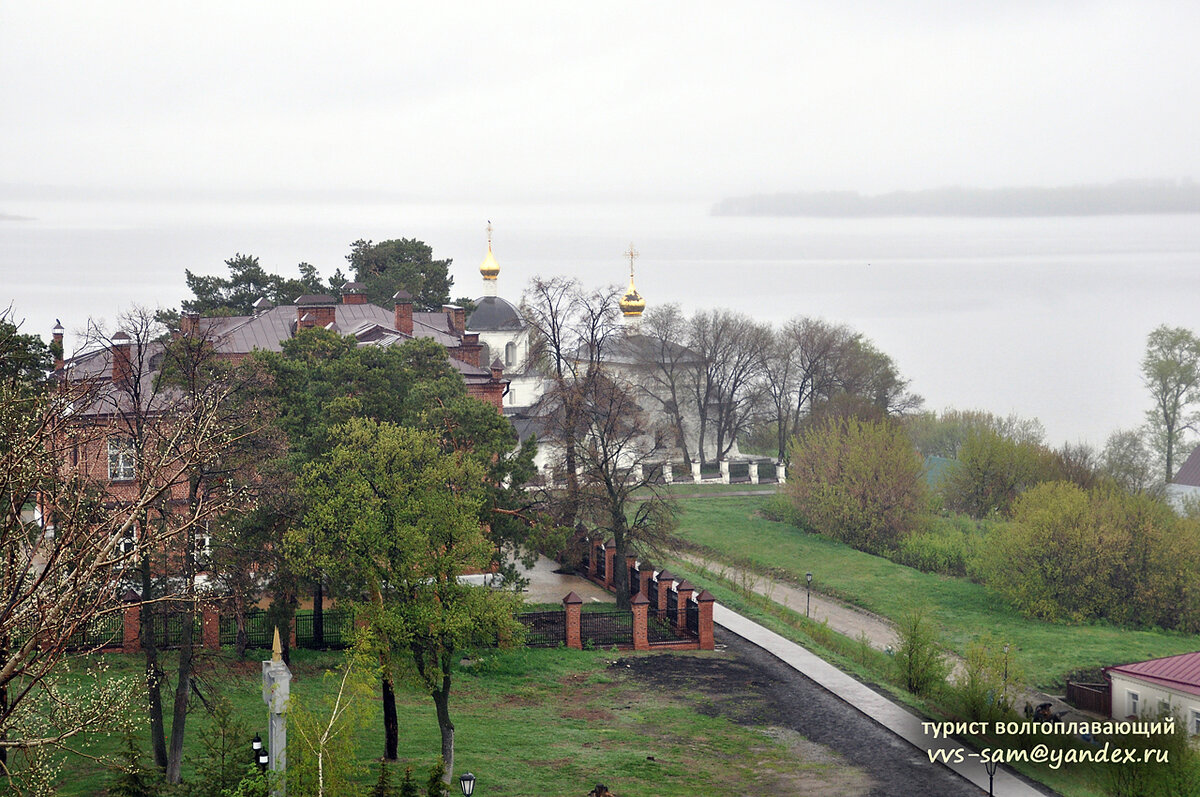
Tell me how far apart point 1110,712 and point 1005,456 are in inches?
920

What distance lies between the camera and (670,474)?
61281 millimetres

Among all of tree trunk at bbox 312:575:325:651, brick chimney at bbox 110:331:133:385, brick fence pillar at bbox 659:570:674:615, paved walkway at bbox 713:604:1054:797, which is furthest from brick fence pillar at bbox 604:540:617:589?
brick chimney at bbox 110:331:133:385

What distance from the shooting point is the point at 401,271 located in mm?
62469

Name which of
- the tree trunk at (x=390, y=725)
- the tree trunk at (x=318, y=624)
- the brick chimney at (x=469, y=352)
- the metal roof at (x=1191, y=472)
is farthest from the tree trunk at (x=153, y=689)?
the metal roof at (x=1191, y=472)

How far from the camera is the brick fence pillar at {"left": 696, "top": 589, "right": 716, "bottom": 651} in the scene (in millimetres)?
30547

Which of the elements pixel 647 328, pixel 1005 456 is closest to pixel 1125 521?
pixel 1005 456

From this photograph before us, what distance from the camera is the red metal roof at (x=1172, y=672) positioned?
27.4 m

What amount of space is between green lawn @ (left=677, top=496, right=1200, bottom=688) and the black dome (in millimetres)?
19583

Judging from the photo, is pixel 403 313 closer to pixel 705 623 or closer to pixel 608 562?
pixel 608 562

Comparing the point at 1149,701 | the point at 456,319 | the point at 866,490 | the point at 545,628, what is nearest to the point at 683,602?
the point at 545,628

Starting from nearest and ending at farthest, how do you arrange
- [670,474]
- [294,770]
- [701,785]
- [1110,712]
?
[294,770] → [701,785] → [1110,712] → [670,474]

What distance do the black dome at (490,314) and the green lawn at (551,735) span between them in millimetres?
43429

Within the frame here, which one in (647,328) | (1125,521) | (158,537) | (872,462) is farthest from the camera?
(647,328)

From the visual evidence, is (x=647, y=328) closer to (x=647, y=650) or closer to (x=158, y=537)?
(x=647, y=650)
